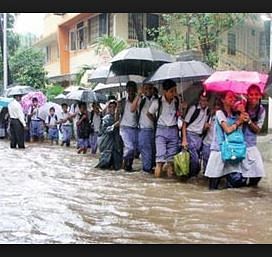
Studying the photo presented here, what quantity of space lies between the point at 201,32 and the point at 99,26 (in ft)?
28.5

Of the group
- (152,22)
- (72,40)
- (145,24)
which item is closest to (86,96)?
(145,24)

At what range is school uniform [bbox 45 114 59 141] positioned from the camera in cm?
1677

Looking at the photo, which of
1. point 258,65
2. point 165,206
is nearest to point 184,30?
point 258,65

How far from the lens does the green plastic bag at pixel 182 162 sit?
7.98 metres

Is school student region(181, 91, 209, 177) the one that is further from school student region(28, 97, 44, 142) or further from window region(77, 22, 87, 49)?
window region(77, 22, 87, 49)

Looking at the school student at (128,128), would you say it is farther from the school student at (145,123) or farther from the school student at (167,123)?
the school student at (167,123)

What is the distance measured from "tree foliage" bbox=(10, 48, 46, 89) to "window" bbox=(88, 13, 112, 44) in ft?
9.86

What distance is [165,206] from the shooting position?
6.40 metres

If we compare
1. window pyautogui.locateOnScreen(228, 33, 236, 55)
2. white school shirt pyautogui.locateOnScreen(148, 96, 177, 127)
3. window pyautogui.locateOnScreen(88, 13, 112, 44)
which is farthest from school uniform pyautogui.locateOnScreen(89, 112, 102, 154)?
window pyautogui.locateOnScreen(88, 13, 112, 44)

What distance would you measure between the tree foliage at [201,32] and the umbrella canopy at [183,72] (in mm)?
7706

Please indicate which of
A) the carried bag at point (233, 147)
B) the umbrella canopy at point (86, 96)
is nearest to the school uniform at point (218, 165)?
the carried bag at point (233, 147)

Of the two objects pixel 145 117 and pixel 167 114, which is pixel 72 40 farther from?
pixel 167 114

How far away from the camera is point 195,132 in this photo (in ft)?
26.6

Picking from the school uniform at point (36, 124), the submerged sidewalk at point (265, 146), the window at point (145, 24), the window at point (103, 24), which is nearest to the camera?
the submerged sidewalk at point (265, 146)
